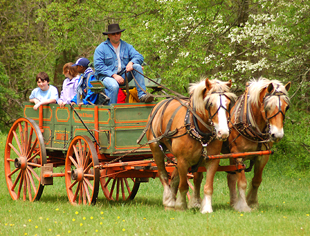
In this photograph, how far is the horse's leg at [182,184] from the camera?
232 inches

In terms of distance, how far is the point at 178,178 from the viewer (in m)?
6.55

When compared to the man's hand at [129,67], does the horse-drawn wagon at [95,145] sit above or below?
below

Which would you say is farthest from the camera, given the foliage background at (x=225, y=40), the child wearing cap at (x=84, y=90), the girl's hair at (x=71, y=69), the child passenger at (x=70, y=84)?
the foliage background at (x=225, y=40)

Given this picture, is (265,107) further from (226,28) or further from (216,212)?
(226,28)

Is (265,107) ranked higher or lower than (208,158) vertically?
higher

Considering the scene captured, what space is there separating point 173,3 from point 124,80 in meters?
4.76

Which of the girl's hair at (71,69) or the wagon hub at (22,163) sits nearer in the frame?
the wagon hub at (22,163)

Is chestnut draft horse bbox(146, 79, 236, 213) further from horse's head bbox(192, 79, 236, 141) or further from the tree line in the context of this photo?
the tree line

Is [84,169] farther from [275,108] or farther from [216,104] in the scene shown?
[275,108]

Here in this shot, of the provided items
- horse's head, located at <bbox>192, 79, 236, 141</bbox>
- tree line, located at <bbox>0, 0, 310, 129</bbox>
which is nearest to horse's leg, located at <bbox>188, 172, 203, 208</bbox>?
horse's head, located at <bbox>192, 79, 236, 141</bbox>

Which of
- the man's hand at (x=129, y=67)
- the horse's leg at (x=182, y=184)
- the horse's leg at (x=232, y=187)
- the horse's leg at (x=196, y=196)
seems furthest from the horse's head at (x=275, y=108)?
the man's hand at (x=129, y=67)

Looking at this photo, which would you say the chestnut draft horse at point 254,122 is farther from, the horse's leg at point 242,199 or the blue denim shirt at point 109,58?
the blue denim shirt at point 109,58

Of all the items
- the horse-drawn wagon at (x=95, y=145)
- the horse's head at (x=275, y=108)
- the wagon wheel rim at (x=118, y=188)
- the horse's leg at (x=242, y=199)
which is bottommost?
the wagon wheel rim at (x=118, y=188)

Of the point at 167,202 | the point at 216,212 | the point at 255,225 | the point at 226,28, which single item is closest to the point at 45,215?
the point at 167,202
